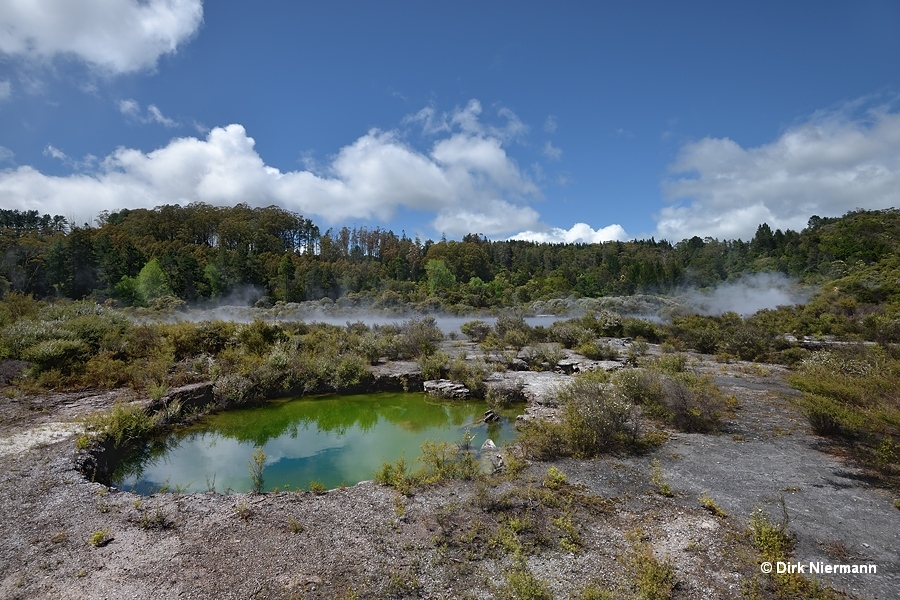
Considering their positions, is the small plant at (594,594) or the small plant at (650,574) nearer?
the small plant at (594,594)

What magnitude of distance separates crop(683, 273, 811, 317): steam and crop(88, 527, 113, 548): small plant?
1564 inches

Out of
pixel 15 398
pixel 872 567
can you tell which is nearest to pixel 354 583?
pixel 872 567

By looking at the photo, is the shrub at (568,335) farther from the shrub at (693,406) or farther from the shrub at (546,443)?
the shrub at (546,443)

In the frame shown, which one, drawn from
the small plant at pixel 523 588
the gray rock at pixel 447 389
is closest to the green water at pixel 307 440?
the gray rock at pixel 447 389

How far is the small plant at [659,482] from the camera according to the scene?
7121 millimetres

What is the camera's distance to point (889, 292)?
29.2 m

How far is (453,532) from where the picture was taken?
6059 mm

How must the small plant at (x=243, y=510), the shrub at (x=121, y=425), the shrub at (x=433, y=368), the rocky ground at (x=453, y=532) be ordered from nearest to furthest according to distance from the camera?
the rocky ground at (x=453, y=532) → the small plant at (x=243, y=510) → the shrub at (x=121, y=425) → the shrub at (x=433, y=368)

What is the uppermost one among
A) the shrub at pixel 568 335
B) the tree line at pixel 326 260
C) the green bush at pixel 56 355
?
the tree line at pixel 326 260

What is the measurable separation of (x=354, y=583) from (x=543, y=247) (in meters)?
112


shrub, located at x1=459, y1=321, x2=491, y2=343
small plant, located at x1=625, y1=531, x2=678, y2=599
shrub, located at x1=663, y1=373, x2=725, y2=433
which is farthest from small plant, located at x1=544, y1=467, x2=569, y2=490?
shrub, located at x1=459, y1=321, x2=491, y2=343

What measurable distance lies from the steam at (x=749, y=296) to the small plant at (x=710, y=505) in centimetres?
3341

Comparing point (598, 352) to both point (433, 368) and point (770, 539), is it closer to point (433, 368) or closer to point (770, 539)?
point (433, 368)

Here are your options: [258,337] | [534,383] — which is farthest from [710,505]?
[258,337]
